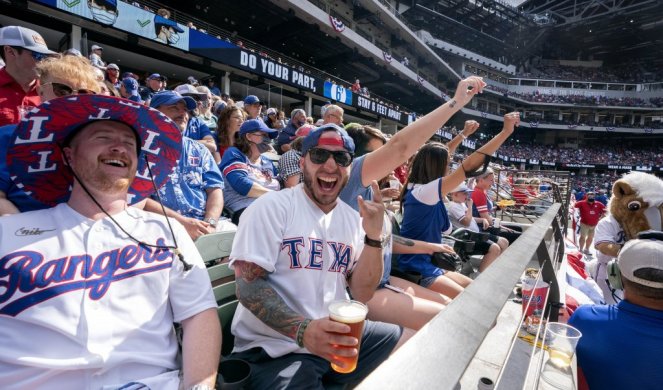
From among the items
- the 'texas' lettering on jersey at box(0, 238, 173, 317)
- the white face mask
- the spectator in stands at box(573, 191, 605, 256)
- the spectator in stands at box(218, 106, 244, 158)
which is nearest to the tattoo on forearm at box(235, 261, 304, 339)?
the 'texas' lettering on jersey at box(0, 238, 173, 317)

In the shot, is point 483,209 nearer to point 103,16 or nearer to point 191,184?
point 191,184

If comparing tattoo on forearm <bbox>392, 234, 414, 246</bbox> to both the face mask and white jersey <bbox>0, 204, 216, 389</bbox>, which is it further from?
the face mask

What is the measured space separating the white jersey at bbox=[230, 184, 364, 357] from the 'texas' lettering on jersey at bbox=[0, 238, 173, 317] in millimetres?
418

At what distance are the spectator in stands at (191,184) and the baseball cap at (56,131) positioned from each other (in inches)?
40.5

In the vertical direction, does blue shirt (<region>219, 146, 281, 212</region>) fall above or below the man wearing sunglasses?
below

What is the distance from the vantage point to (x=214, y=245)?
192 centimetres

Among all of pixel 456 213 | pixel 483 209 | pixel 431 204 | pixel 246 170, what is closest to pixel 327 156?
pixel 431 204

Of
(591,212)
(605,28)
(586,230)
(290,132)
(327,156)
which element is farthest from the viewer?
(605,28)

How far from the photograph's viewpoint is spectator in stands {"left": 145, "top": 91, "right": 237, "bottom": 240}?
102 inches

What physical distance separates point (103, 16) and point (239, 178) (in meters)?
10.7

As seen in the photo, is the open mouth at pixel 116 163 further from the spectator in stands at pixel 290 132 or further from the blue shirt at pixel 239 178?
the spectator in stands at pixel 290 132

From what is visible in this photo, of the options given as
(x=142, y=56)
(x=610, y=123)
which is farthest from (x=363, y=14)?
(x=610, y=123)

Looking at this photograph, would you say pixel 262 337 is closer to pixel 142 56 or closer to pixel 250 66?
pixel 250 66

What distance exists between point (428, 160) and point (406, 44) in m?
37.2
